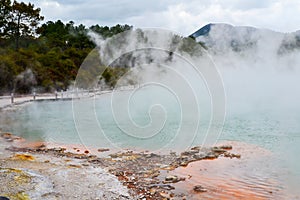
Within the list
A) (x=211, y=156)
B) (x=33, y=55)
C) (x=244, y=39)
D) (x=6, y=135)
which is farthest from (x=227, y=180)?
(x=244, y=39)

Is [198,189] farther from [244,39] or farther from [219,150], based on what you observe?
[244,39]

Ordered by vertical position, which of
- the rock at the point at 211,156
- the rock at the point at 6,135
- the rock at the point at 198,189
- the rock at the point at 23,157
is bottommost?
the rock at the point at 198,189

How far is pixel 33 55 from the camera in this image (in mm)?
27438

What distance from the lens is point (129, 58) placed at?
29922 mm

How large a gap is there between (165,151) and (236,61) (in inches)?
1427

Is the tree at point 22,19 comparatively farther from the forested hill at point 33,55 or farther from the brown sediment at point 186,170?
the brown sediment at point 186,170

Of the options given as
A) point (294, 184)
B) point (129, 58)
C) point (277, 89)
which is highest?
point (129, 58)

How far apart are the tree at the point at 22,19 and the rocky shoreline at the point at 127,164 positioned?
2202 cm

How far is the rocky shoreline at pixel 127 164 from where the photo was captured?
6586 millimetres

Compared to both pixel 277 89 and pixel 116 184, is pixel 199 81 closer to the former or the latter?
pixel 277 89

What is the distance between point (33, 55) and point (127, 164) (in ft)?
69.7

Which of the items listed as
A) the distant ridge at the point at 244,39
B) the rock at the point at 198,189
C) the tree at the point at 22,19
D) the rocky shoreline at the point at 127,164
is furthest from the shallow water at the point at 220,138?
the distant ridge at the point at 244,39

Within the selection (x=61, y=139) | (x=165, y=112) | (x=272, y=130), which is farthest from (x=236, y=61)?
Answer: (x=61, y=139)

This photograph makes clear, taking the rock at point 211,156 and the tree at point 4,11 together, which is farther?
the tree at point 4,11
